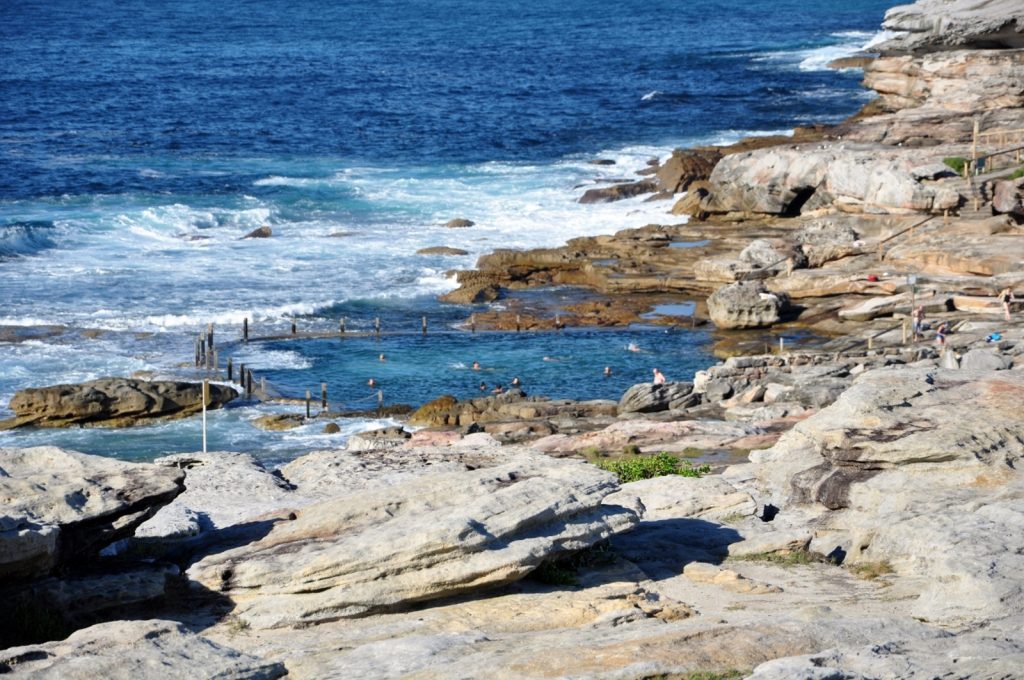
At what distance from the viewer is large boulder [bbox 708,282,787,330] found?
46969 millimetres

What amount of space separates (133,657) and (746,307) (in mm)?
35634

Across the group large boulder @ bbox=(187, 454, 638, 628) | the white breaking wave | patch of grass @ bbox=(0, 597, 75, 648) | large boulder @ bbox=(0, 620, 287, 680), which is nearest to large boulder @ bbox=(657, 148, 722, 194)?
the white breaking wave

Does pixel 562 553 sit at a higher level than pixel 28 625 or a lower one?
higher

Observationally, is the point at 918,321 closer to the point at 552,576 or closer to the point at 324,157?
the point at 552,576

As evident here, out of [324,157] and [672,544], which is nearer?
[672,544]

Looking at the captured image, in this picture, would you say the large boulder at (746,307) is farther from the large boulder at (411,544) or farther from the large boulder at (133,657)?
the large boulder at (133,657)

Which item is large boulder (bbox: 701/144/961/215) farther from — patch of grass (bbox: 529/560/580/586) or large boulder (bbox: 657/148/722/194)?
patch of grass (bbox: 529/560/580/586)

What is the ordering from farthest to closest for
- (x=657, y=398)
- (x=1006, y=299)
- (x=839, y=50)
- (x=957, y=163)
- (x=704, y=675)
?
(x=839, y=50)
(x=957, y=163)
(x=1006, y=299)
(x=657, y=398)
(x=704, y=675)

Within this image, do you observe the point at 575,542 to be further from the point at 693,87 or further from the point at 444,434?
the point at 693,87

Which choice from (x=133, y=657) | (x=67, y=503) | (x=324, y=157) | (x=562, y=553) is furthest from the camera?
(x=324, y=157)

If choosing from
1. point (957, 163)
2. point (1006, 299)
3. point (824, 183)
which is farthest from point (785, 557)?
point (824, 183)

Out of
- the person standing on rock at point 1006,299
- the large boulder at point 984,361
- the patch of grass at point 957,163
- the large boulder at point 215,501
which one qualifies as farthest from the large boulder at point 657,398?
the patch of grass at point 957,163

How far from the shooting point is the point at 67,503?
15.9m

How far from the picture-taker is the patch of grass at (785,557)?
18344 millimetres
